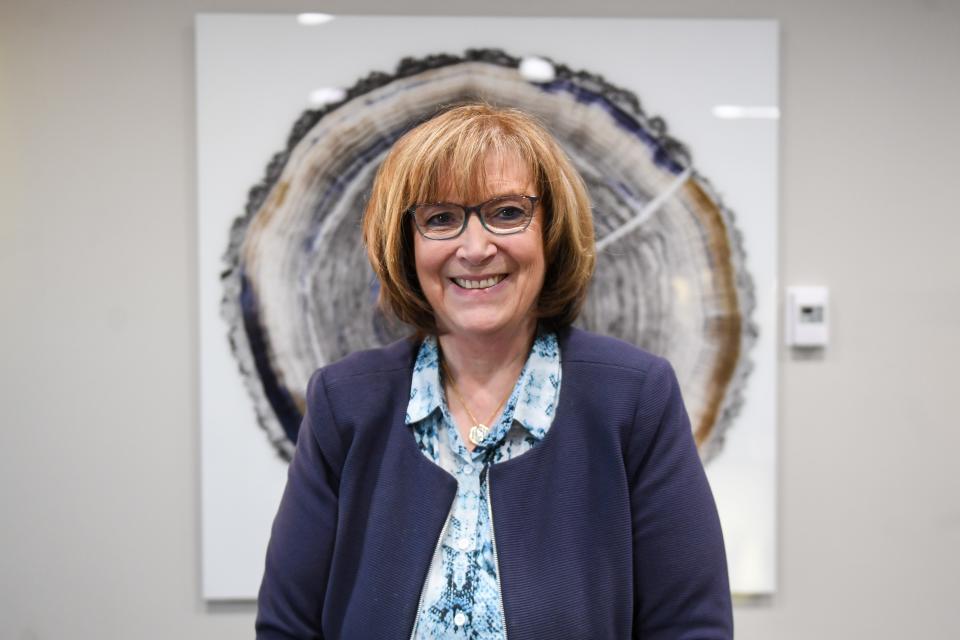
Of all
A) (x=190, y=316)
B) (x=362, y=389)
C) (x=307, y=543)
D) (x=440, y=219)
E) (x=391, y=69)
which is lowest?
(x=307, y=543)

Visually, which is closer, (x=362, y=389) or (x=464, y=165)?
(x=464, y=165)

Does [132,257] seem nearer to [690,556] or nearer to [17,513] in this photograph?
[17,513]

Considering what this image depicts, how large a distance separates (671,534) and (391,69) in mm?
1159

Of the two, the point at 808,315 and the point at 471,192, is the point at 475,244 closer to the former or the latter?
the point at 471,192

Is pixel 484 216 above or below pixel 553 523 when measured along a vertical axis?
above

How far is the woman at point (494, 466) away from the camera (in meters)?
0.98

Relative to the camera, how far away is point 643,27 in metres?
1.67

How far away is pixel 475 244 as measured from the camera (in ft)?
3.20

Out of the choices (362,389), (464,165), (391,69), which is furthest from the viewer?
(391,69)

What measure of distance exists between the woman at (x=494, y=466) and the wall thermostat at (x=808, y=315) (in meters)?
0.82

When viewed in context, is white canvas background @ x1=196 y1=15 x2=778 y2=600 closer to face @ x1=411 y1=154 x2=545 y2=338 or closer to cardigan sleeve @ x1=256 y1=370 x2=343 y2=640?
cardigan sleeve @ x1=256 y1=370 x2=343 y2=640

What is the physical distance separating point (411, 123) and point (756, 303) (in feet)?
2.88

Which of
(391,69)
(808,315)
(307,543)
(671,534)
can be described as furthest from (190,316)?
(808,315)

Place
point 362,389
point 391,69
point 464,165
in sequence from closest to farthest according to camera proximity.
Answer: point 464,165, point 362,389, point 391,69
